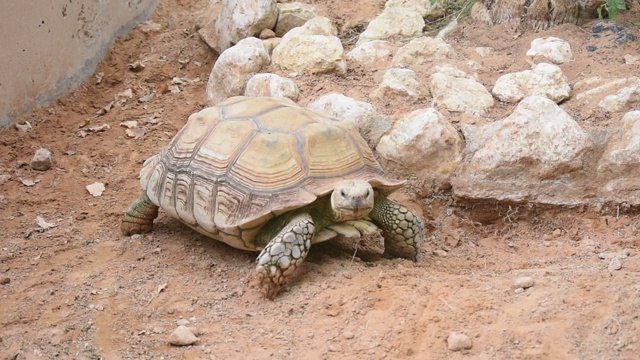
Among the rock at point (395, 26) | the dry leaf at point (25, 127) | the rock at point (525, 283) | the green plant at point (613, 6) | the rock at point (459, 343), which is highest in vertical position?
the green plant at point (613, 6)

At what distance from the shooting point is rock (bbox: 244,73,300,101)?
223 inches

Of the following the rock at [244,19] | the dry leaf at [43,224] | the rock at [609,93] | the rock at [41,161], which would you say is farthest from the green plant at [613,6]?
the rock at [41,161]

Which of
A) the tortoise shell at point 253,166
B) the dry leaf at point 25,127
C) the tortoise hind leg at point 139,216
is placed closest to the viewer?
the tortoise shell at point 253,166

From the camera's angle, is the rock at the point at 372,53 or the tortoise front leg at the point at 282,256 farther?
the rock at the point at 372,53

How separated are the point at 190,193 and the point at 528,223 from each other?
2.02m

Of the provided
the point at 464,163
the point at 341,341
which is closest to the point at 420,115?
the point at 464,163

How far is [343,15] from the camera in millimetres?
6953

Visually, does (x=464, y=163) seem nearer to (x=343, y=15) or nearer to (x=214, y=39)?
(x=343, y=15)

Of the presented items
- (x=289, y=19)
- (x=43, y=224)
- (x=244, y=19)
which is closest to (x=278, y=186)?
(x=43, y=224)

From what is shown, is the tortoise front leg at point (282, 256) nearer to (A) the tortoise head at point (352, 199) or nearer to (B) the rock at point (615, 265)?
(A) the tortoise head at point (352, 199)

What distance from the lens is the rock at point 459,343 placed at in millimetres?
3225

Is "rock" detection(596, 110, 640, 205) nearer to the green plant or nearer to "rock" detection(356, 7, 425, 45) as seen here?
the green plant

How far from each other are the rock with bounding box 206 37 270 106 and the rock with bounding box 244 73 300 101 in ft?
0.51

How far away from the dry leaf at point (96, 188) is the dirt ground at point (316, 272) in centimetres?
4
